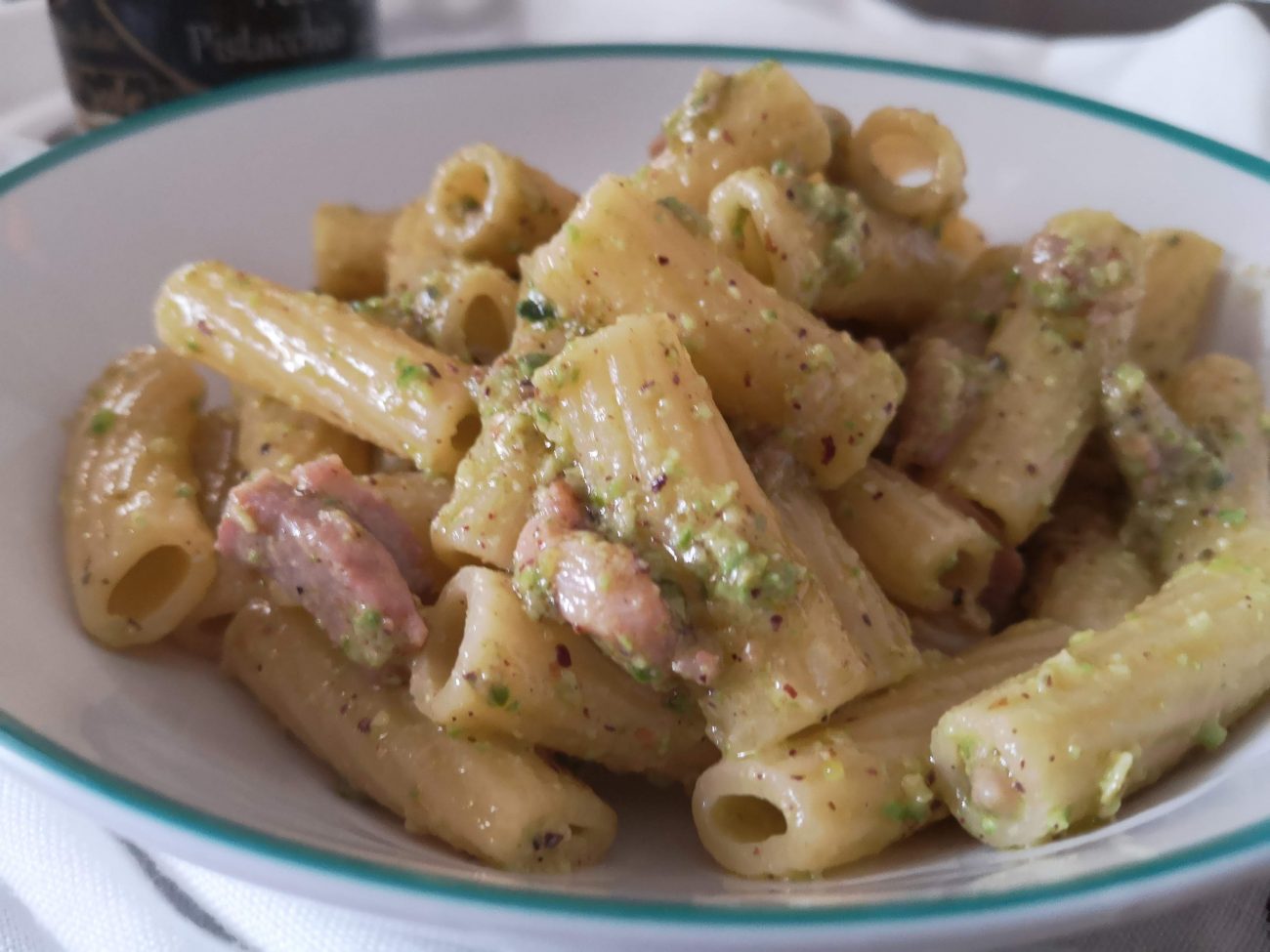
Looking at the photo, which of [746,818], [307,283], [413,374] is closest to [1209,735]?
[746,818]

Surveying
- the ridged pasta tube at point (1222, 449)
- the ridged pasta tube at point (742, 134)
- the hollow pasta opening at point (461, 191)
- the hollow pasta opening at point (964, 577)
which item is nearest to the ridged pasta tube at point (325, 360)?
the hollow pasta opening at point (461, 191)

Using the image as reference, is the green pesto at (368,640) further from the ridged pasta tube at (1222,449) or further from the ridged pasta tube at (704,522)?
the ridged pasta tube at (1222,449)

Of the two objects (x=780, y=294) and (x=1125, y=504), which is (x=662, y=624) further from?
(x=1125, y=504)

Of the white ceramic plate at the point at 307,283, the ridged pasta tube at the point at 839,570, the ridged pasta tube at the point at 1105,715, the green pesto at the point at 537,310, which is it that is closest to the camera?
the white ceramic plate at the point at 307,283

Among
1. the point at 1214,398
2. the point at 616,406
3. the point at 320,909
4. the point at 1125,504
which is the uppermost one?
the point at 616,406

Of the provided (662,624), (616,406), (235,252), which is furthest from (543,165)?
(662,624)
